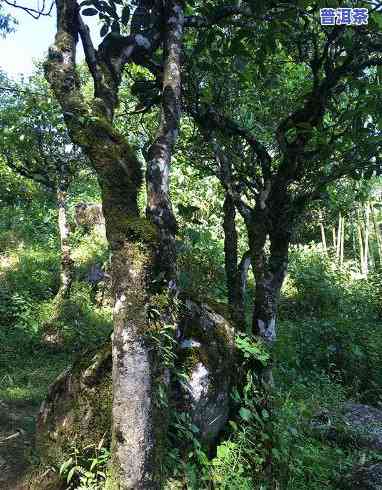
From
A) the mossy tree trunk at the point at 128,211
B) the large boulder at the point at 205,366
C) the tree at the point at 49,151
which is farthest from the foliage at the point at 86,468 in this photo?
the tree at the point at 49,151

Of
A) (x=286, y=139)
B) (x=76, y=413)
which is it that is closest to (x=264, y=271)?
(x=286, y=139)

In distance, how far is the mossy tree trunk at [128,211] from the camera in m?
2.50

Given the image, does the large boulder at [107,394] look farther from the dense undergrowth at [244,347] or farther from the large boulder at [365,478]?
the large boulder at [365,478]

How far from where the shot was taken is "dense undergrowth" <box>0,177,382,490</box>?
3.38 meters

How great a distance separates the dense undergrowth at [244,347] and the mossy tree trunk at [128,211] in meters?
0.43

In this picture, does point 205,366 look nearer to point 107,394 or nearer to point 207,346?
point 207,346

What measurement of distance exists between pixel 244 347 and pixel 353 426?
268 cm

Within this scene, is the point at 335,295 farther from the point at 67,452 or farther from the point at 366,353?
the point at 67,452

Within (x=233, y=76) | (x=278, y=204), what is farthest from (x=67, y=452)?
(x=233, y=76)

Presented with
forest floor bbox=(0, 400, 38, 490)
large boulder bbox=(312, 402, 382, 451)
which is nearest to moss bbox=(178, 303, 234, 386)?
forest floor bbox=(0, 400, 38, 490)

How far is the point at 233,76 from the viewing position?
5.46 metres

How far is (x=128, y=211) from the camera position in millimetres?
2869

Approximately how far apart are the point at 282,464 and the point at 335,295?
8.66m

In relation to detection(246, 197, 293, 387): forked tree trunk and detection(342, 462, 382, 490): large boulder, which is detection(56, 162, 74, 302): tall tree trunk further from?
detection(342, 462, 382, 490): large boulder
